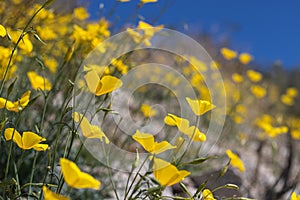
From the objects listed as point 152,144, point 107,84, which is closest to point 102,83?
point 107,84

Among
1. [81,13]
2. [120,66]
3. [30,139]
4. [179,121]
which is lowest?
[30,139]

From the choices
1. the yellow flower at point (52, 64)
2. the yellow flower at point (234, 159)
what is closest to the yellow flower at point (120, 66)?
the yellow flower at point (52, 64)

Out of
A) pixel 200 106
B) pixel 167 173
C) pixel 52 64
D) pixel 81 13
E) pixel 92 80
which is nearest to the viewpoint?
pixel 167 173

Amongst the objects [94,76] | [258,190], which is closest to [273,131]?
[258,190]

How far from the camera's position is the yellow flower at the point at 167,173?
3.47 feet

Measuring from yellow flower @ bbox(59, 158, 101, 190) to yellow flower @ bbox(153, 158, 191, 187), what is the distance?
0.23 m

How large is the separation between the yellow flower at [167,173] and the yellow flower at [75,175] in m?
0.23

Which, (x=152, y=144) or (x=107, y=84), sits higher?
(x=107, y=84)

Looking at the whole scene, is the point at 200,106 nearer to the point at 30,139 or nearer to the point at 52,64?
the point at 30,139

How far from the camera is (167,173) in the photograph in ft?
3.50

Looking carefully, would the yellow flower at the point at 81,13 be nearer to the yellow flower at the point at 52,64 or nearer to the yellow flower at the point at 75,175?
the yellow flower at the point at 52,64

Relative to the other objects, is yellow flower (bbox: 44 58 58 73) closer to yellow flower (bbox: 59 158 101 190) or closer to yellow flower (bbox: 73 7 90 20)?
yellow flower (bbox: 73 7 90 20)

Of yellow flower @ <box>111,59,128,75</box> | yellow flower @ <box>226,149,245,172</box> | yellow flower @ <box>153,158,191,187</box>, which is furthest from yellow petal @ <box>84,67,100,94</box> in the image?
yellow flower @ <box>111,59,128,75</box>

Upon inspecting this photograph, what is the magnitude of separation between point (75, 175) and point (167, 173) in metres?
0.27
